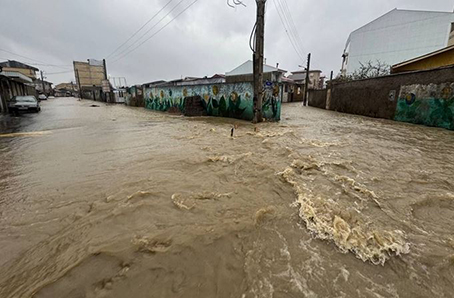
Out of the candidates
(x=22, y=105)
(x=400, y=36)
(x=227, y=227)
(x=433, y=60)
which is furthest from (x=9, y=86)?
(x=400, y=36)

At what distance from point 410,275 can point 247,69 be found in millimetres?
26278

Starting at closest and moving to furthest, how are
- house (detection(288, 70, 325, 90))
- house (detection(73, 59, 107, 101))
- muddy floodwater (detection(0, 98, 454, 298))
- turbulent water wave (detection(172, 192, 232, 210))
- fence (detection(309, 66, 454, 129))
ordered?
1. muddy floodwater (detection(0, 98, 454, 298))
2. turbulent water wave (detection(172, 192, 232, 210))
3. fence (detection(309, 66, 454, 129))
4. house (detection(288, 70, 325, 90))
5. house (detection(73, 59, 107, 101))

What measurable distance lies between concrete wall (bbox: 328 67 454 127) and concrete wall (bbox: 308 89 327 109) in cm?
366

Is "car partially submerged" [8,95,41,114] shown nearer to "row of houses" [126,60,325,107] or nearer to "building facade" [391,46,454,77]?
"row of houses" [126,60,325,107]

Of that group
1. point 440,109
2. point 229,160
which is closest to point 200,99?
point 229,160

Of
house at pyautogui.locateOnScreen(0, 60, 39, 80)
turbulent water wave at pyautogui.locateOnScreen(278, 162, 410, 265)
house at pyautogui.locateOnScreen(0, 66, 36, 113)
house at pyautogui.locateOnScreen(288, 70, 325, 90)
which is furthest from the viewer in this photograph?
house at pyautogui.locateOnScreen(288, 70, 325, 90)

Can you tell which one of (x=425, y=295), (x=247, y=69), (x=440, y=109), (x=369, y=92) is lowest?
(x=425, y=295)

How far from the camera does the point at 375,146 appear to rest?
532 cm

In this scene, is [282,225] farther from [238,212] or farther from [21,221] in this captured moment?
[21,221]

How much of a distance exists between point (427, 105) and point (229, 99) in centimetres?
885

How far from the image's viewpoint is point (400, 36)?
25.5 meters

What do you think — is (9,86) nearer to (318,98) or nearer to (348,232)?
(348,232)

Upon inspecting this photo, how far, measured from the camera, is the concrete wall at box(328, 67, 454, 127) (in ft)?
27.0

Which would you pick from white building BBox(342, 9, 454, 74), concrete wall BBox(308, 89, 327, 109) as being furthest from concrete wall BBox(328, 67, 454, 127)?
white building BBox(342, 9, 454, 74)
